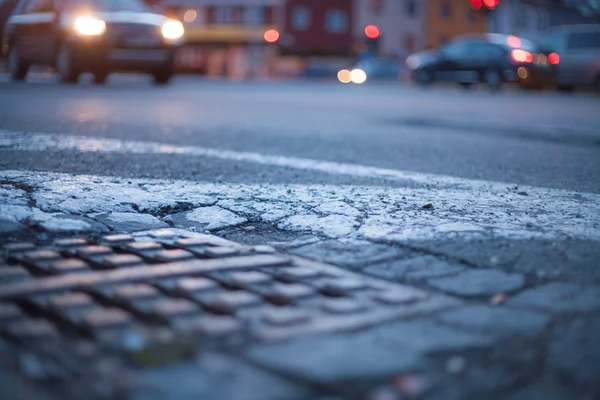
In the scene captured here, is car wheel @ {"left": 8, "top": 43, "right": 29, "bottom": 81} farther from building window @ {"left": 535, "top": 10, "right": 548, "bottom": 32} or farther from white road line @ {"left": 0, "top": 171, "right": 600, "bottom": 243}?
building window @ {"left": 535, "top": 10, "right": 548, "bottom": 32}

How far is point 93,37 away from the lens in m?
14.3

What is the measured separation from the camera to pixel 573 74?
21.4 metres

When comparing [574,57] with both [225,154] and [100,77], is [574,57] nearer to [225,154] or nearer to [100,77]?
[100,77]

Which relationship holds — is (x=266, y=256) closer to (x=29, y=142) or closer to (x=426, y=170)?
(x=426, y=170)

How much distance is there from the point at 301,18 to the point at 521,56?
28228 mm

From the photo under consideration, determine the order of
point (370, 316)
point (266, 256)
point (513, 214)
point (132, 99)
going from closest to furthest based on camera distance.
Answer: point (370, 316) → point (266, 256) → point (513, 214) → point (132, 99)

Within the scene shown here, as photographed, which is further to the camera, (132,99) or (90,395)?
(132,99)

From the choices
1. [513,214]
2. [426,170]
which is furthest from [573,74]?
[513,214]

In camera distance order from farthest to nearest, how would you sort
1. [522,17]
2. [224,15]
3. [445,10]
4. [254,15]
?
1. [522,17]
2. [445,10]
3. [224,15]
4. [254,15]

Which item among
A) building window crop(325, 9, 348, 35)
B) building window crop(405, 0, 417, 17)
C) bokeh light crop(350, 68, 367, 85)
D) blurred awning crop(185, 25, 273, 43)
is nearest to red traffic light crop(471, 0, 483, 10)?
bokeh light crop(350, 68, 367, 85)

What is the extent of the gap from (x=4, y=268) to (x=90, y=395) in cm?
96

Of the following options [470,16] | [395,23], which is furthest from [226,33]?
[470,16]

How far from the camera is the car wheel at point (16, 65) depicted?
51.2 ft

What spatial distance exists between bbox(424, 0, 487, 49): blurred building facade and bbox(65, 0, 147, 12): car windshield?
131 feet
